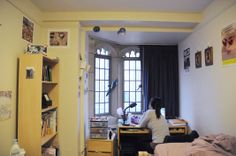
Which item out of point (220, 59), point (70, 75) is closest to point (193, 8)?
point (220, 59)

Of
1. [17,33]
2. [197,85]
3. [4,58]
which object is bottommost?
[197,85]

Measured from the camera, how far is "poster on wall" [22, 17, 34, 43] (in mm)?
2735

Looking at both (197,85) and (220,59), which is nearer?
(220,59)

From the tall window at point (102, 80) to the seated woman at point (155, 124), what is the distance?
47.1 inches

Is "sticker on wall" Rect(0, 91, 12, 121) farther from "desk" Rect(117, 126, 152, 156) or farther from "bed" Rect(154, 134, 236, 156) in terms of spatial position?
"desk" Rect(117, 126, 152, 156)

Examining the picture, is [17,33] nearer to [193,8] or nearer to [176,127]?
[193,8]

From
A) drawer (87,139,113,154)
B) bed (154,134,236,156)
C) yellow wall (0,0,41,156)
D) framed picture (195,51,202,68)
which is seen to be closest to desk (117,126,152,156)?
drawer (87,139,113,154)

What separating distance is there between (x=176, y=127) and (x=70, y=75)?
215 centimetres

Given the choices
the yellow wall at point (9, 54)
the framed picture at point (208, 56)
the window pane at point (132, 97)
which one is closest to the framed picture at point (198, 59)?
the framed picture at point (208, 56)

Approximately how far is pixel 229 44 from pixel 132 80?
266 centimetres

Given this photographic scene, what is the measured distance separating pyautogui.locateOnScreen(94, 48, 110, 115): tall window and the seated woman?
120cm

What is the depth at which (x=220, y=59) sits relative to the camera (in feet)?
9.21

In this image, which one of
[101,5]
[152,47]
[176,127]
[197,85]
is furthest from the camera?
[152,47]

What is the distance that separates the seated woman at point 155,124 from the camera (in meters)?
3.55
